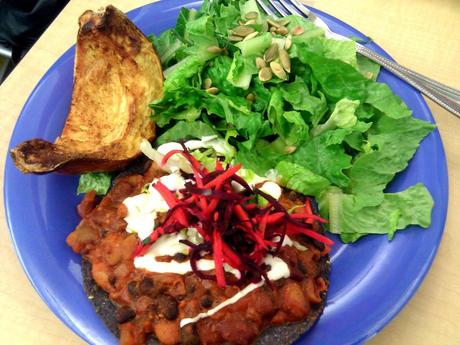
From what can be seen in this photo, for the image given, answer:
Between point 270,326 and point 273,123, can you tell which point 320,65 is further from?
point 270,326

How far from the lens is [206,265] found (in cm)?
163

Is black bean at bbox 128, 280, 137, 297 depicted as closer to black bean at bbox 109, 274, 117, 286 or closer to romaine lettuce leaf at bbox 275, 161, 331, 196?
black bean at bbox 109, 274, 117, 286

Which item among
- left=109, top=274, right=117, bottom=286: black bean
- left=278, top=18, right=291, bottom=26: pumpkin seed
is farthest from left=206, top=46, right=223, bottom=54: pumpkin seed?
left=109, top=274, right=117, bottom=286: black bean

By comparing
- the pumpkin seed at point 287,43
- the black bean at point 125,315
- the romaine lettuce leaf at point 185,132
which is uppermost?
the pumpkin seed at point 287,43

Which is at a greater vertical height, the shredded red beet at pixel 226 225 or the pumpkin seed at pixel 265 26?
the pumpkin seed at pixel 265 26

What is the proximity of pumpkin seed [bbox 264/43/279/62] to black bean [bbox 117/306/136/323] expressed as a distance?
1.15 meters

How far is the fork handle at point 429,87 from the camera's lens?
2.11 m

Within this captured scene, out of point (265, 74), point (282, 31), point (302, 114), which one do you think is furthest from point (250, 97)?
point (282, 31)

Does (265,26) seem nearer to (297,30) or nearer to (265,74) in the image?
(297,30)

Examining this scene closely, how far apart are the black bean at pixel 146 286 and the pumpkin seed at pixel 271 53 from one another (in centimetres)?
104

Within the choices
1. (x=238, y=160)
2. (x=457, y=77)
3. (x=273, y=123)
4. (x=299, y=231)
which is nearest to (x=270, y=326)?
(x=299, y=231)

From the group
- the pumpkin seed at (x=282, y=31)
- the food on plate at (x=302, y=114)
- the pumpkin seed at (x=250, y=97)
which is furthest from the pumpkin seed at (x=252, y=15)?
the pumpkin seed at (x=250, y=97)

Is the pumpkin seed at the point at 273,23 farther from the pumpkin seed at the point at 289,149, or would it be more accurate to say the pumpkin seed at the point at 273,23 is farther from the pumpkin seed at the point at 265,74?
the pumpkin seed at the point at 289,149

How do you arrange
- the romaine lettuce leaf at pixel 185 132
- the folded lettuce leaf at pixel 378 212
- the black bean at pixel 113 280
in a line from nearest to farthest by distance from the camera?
the black bean at pixel 113 280, the folded lettuce leaf at pixel 378 212, the romaine lettuce leaf at pixel 185 132
